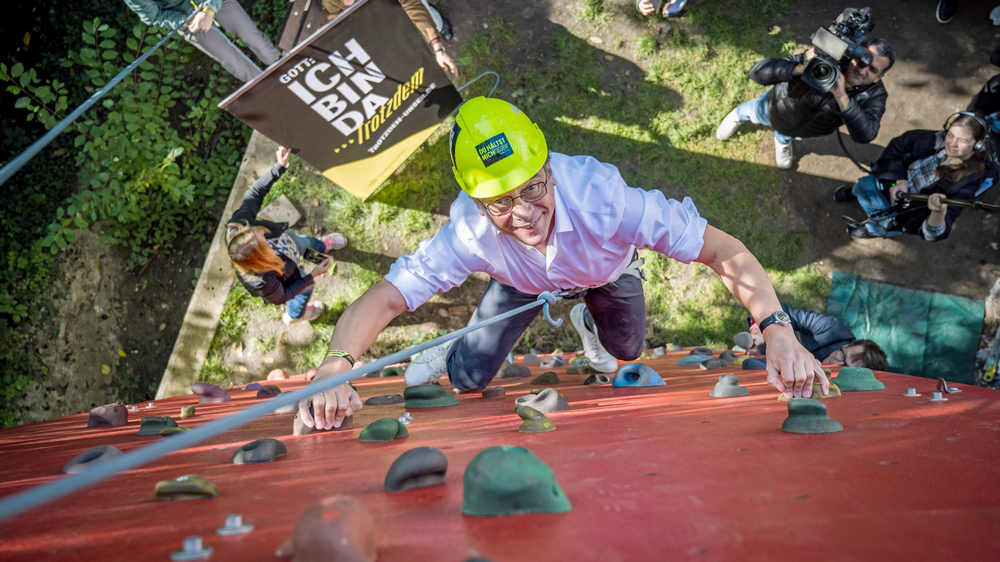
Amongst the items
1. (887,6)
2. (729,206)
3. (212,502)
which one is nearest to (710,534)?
(212,502)

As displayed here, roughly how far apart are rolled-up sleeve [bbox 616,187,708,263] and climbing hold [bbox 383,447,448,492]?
1.12 m

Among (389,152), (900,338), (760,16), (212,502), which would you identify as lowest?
(900,338)

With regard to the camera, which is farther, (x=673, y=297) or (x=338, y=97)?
(x=673, y=297)

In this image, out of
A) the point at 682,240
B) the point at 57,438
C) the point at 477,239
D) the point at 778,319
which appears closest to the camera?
the point at 778,319

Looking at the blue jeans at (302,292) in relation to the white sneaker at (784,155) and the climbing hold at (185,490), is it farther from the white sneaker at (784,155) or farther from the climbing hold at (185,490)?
the white sneaker at (784,155)

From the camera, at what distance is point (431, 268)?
7.23 feet

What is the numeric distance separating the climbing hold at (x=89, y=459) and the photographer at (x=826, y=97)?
3.88 meters

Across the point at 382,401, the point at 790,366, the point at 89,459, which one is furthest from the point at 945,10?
the point at 89,459

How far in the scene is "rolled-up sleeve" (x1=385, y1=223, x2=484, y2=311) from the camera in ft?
7.09

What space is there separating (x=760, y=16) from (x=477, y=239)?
12.2ft

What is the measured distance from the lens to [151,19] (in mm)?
3773

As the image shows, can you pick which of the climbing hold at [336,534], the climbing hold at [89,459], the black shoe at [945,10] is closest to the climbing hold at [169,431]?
the climbing hold at [89,459]

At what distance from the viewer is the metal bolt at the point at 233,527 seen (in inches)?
44.6

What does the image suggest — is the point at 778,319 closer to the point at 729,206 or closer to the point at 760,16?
the point at 729,206
